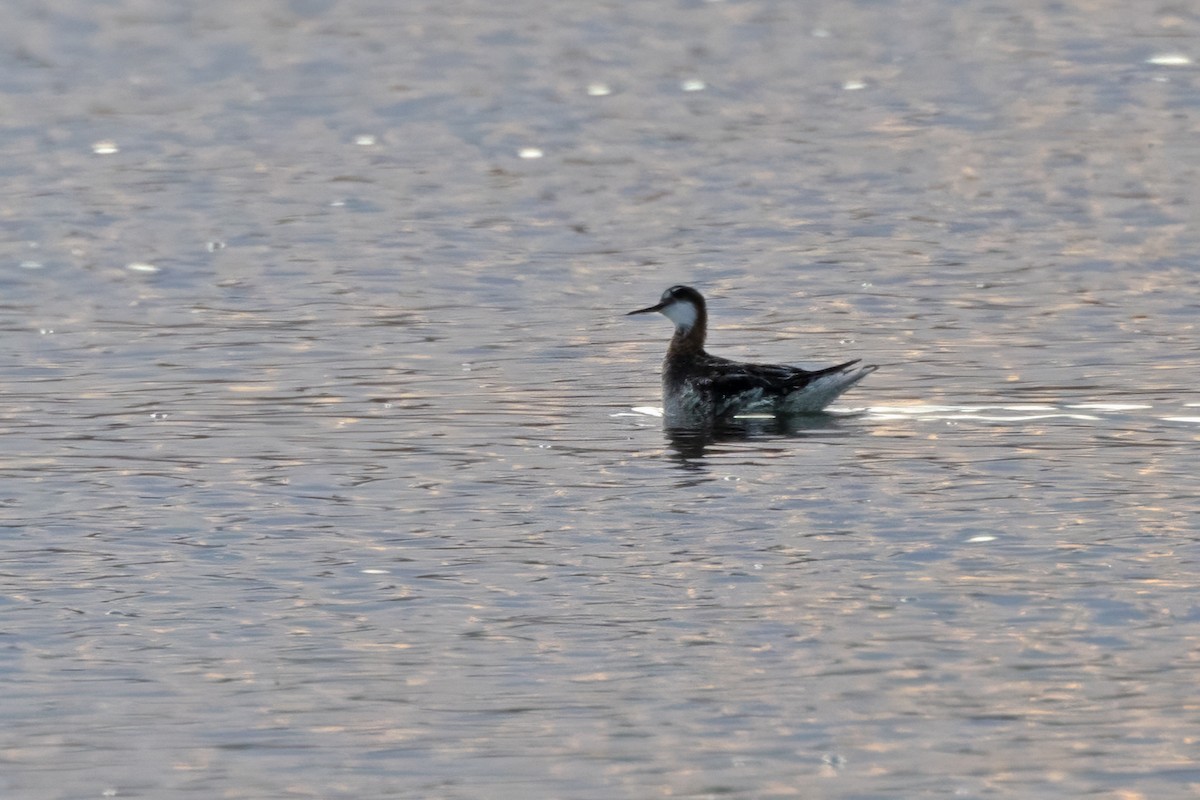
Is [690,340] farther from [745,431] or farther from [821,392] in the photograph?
[821,392]

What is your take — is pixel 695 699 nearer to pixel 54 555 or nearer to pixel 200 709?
pixel 200 709

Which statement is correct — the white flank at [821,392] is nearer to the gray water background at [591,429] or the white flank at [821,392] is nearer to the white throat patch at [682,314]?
the gray water background at [591,429]

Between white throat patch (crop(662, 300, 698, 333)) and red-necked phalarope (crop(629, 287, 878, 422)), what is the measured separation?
1.98ft

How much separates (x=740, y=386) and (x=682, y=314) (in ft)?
4.29

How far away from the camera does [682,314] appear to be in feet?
58.7

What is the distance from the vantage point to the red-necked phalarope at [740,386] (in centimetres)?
1634

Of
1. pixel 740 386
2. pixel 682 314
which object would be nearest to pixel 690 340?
pixel 682 314

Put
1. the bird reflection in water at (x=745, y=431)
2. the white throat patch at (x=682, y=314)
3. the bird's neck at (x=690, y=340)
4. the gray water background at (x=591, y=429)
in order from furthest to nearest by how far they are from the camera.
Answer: the white throat patch at (x=682, y=314) < the bird's neck at (x=690, y=340) < the bird reflection in water at (x=745, y=431) < the gray water background at (x=591, y=429)

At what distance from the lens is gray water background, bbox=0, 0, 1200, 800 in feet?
32.2

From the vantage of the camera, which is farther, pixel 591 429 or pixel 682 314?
pixel 682 314

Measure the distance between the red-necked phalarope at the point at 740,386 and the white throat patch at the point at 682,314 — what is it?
60 cm

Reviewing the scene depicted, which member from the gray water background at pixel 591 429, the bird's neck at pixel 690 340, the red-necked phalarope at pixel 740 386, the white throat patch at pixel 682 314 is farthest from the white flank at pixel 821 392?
the white throat patch at pixel 682 314

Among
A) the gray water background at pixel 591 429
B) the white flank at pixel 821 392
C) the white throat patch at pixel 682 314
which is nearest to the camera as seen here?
the gray water background at pixel 591 429

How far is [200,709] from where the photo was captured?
1011 cm
